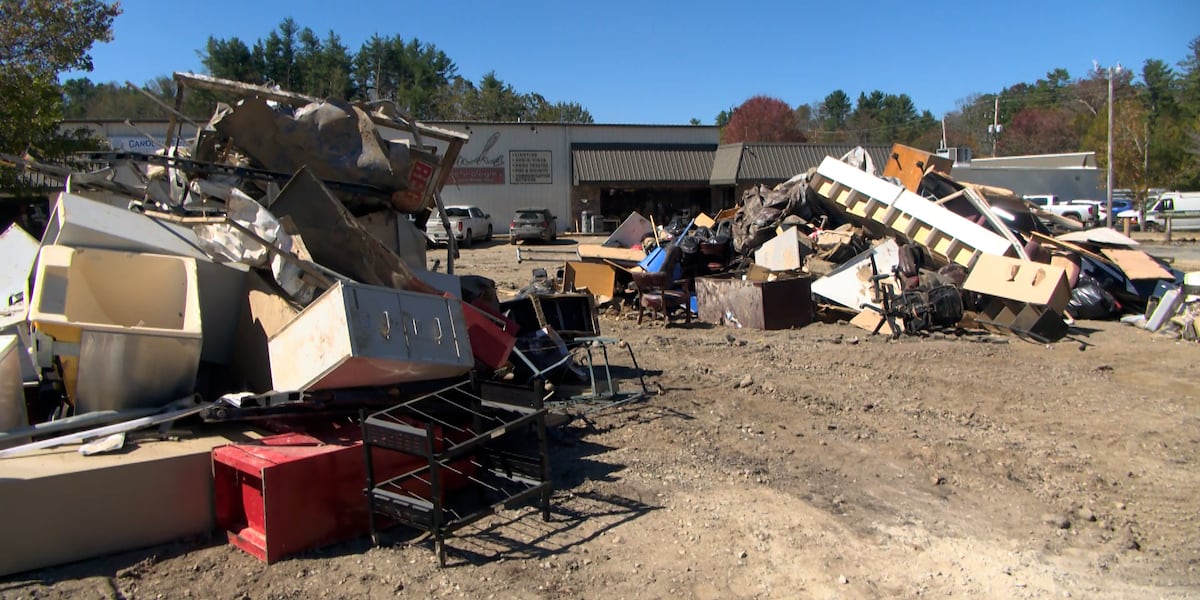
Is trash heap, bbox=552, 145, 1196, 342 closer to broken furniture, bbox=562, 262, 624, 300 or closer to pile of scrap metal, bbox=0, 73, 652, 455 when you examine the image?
broken furniture, bbox=562, 262, 624, 300

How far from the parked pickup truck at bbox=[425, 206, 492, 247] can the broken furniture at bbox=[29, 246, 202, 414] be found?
1934 centimetres

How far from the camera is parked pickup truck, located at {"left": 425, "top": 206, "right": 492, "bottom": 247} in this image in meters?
24.7

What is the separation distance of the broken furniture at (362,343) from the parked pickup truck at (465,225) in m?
19.8

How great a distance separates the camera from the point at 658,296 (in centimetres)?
1119

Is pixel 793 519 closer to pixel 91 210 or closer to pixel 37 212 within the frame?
pixel 91 210

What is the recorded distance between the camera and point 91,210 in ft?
16.1

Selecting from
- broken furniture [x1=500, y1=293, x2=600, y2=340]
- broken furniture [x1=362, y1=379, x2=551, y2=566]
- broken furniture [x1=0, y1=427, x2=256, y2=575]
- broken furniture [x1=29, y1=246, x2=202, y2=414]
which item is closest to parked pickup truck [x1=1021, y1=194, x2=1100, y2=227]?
broken furniture [x1=500, y1=293, x2=600, y2=340]

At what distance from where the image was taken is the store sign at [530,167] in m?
33.8

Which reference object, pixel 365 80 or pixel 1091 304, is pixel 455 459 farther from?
pixel 365 80

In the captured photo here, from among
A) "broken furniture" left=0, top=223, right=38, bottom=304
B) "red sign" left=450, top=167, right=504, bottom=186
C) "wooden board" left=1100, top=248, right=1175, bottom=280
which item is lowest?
"wooden board" left=1100, top=248, right=1175, bottom=280

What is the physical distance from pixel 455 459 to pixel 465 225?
2222cm

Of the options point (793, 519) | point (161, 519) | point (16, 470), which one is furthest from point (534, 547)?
point (16, 470)

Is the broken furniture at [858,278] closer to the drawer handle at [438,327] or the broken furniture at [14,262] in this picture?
the drawer handle at [438,327]

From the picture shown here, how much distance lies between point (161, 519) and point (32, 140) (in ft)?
42.8
